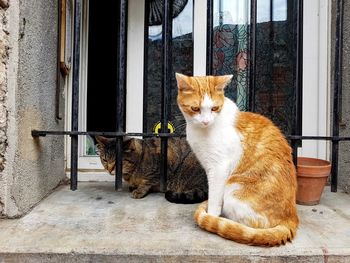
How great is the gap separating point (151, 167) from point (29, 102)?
2.33ft

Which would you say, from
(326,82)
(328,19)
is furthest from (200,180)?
(328,19)

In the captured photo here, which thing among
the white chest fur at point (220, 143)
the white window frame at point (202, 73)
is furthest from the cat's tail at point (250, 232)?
the white window frame at point (202, 73)

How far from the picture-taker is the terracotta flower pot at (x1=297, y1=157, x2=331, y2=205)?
138 centimetres

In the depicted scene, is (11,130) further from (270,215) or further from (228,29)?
(228,29)

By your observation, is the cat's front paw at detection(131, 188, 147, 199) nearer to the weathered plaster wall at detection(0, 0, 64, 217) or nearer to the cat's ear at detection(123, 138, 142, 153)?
the cat's ear at detection(123, 138, 142, 153)

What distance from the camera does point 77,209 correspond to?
1.30m

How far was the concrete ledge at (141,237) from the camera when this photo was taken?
0.91 meters

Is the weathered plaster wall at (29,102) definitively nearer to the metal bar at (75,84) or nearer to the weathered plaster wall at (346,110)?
the metal bar at (75,84)

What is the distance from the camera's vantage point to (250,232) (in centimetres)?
94

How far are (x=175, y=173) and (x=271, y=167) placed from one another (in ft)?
2.23

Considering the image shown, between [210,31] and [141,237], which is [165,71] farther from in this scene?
[141,237]

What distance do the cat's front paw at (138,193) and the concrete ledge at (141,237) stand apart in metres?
0.13

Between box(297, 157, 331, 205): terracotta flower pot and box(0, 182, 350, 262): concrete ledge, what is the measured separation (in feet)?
0.16

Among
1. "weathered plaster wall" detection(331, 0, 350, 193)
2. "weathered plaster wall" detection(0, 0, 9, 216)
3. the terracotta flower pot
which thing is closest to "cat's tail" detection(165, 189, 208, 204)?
the terracotta flower pot
